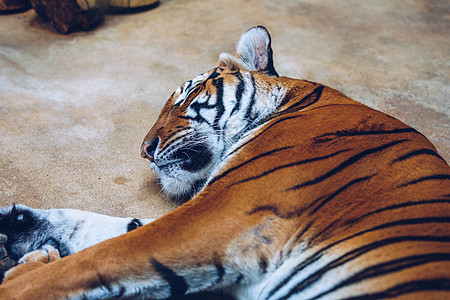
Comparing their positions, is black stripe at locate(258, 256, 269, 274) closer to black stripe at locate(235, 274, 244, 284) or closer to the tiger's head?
black stripe at locate(235, 274, 244, 284)

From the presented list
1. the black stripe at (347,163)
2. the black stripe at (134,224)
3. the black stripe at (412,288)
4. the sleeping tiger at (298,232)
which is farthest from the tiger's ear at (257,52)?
the black stripe at (412,288)

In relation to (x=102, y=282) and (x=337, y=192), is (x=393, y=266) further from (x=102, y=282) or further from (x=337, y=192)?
(x=102, y=282)

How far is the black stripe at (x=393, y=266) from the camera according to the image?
0.90m

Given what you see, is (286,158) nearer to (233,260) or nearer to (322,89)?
(233,260)

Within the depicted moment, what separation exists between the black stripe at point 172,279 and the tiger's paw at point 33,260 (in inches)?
15.7

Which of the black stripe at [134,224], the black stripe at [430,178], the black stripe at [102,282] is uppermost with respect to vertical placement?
the black stripe at [430,178]

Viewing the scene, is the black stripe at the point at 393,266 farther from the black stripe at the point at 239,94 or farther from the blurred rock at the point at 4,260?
the blurred rock at the point at 4,260

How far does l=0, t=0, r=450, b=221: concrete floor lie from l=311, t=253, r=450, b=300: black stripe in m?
0.87

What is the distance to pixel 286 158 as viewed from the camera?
3.73 ft

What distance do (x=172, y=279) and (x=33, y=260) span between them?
0.47m

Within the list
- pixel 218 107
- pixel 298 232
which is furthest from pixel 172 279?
pixel 218 107

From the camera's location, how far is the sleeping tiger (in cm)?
95

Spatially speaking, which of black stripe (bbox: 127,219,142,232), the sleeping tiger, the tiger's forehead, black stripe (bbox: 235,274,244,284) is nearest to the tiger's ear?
the tiger's forehead

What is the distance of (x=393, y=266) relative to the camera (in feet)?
3.01
